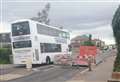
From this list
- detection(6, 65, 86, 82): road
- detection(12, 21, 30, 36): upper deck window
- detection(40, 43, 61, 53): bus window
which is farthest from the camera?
detection(40, 43, 61, 53): bus window

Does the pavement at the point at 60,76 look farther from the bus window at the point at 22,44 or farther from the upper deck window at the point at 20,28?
the upper deck window at the point at 20,28

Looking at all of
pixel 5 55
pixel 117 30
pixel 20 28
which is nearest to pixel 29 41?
pixel 20 28

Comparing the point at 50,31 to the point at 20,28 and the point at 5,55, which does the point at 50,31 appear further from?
the point at 5,55

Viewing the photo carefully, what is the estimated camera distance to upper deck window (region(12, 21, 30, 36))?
3353 centimetres

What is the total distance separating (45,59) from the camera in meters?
37.0

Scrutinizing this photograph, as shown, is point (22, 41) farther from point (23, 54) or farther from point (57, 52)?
point (57, 52)

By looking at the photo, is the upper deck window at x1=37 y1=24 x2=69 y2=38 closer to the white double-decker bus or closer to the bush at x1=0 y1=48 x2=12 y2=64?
the white double-decker bus

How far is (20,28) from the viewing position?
33.9 meters

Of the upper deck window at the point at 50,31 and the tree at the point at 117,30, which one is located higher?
the upper deck window at the point at 50,31

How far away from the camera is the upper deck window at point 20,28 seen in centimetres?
3353

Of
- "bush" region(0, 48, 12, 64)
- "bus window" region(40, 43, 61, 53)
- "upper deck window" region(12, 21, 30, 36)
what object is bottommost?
"bush" region(0, 48, 12, 64)

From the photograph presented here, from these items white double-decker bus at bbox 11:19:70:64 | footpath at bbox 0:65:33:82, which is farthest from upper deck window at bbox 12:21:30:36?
footpath at bbox 0:65:33:82

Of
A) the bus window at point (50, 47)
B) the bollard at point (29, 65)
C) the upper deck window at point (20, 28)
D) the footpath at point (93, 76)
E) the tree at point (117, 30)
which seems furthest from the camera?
the bus window at point (50, 47)

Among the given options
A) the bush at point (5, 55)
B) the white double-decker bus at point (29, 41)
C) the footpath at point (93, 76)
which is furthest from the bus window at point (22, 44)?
the bush at point (5, 55)
